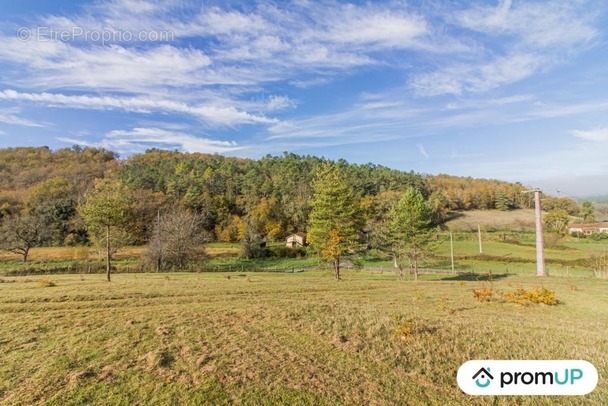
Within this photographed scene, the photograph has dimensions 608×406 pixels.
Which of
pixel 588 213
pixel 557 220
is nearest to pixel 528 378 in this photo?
pixel 557 220

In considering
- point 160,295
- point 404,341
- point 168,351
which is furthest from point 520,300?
point 160,295

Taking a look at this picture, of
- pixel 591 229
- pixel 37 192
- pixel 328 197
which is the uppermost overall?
pixel 37 192

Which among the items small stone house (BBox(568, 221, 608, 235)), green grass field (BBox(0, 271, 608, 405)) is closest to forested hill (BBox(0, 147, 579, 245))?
small stone house (BBox(568, 221, 608, 235))

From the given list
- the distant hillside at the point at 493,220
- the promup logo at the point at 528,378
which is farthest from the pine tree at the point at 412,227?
the distant hillside at the point at 493,220

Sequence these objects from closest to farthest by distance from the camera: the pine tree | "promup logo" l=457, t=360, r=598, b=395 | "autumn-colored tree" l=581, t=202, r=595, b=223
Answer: "promup logo" l=457, t=360, r=598, b=395
the pine tree
"autumn-colored tree" l=581, t=202, r=595, b=223

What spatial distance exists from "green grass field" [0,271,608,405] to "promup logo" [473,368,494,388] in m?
0.46

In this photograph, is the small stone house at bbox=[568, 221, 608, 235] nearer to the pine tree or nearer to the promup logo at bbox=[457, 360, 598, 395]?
the pine tree

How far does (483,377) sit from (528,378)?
92 centimetres

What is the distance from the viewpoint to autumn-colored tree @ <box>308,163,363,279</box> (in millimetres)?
32062

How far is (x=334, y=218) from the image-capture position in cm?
3281

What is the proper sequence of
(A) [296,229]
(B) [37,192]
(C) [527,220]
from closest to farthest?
(B) [37,192], (A) [296,229], (C) [527,220]

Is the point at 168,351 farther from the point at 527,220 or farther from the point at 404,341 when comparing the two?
the point at 527,220

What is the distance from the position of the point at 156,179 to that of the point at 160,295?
3513 inches

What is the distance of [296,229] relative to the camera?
9500 centimetres
